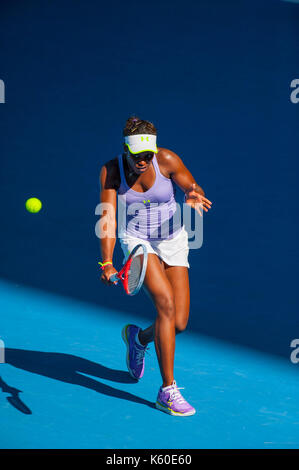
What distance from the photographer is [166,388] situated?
4105mm

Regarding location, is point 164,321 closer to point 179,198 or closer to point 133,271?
point 133,271

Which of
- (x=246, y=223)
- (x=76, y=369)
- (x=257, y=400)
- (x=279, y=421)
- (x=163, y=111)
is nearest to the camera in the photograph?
(x=279, y=421)

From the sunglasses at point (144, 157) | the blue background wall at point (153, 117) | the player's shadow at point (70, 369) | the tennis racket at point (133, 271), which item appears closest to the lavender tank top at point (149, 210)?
the sunglasses at point (144, 157)

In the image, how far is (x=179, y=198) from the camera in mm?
9320

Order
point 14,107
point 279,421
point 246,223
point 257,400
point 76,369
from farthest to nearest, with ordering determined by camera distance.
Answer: point 14,107
point 246,223
point 76,369
point 257,400
point 279,421

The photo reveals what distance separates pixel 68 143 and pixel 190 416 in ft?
22.5

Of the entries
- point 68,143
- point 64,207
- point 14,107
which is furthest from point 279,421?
point 14,107

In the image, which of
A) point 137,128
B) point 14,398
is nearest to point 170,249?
point 137,128

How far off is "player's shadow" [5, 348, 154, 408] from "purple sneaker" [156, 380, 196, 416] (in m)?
0.20

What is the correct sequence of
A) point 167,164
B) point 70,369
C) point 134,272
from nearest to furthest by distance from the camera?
point 134,272, point 167,164, point 70,369

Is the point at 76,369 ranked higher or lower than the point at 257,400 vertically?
higher

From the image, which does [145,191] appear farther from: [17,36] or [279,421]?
[17,36]

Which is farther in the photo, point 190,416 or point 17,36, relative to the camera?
point 17,36

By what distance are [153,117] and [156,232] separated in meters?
5.49
